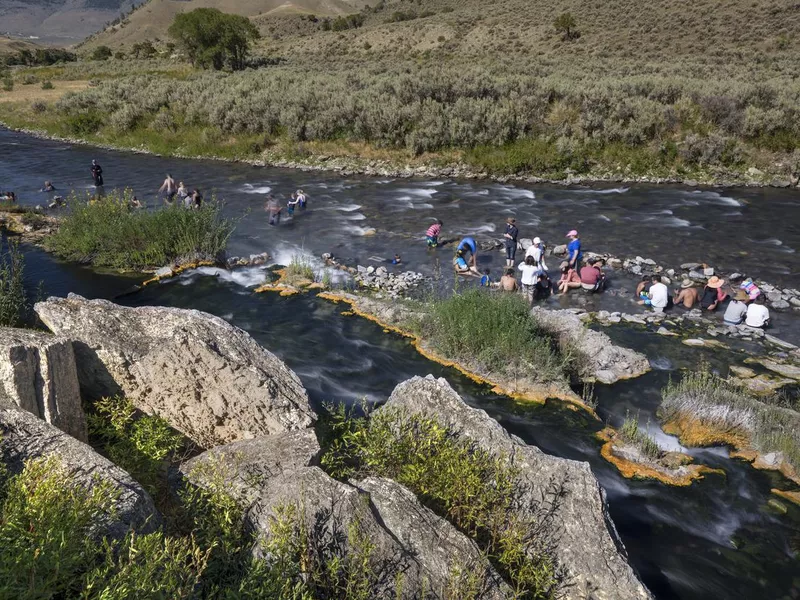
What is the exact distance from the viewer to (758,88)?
114 feet

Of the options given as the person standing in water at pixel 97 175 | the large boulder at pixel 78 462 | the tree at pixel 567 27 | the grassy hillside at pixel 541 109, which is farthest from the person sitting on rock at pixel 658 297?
the tree at pixel 567 27

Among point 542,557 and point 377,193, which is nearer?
point 542,557

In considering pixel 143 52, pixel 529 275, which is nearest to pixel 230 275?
pixel 529 275

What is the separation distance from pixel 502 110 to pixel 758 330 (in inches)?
934

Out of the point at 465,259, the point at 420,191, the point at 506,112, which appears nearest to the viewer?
the point at 465,259

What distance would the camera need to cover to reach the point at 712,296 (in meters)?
16.3

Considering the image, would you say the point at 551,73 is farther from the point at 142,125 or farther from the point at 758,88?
the point at 142,125

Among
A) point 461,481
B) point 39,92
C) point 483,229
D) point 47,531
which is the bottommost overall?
point 483,229

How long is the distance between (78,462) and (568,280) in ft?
50.1

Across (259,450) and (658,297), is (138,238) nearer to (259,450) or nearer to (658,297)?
(259,450)

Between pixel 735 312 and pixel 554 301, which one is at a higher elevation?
pixel 735 312

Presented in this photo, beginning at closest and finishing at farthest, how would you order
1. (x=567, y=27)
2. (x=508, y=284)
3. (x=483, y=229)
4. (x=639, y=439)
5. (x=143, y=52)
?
(x=639, y=439) < (x=508, y=284) < (x=483, y=229) < (x=567, y=27) < (x=143, y=52)

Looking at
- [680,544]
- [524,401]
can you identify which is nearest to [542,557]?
[680,544]

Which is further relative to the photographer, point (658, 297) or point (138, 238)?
point (138, 238)
